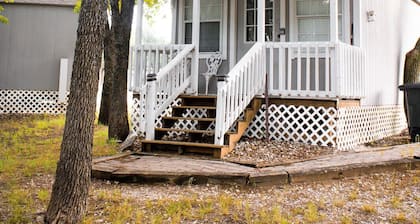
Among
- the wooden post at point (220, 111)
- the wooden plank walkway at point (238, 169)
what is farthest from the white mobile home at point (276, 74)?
the wooden plank walkway at point (238, 169)

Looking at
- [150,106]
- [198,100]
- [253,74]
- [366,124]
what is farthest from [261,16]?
→ [366,124]

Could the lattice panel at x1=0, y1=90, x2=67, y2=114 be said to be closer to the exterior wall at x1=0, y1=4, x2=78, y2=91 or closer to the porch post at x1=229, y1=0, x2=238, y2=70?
the exterior wall at x1=0, y1=4, x2=78, y2=91

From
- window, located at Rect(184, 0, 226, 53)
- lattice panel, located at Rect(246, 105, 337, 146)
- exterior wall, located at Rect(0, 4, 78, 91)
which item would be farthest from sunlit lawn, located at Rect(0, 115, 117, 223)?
window, located at Rect(184, 0, 226, 53)

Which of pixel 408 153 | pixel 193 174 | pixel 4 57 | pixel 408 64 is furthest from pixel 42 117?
pixel 408 64

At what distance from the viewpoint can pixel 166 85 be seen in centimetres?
642

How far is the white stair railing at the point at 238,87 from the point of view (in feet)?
17.1

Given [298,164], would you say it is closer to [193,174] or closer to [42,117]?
[193,174]

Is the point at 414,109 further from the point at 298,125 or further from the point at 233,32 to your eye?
the point at 233,32

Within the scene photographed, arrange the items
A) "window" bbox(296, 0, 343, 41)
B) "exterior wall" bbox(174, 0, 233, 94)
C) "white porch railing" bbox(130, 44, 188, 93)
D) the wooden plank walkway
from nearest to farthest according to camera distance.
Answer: the wooden plank walkway < "window" bbox(296, 0, 343, 41) < "white porch railing" bbox(130, 44, 188, 93) < "exterior wall" bbox(174, 0, 233, 94)

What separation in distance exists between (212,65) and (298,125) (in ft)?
8.55

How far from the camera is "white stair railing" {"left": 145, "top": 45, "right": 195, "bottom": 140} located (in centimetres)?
584

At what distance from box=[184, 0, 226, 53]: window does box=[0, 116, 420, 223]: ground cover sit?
14.7 feet

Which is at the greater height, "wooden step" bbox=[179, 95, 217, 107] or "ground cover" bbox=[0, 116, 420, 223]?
"wooden step" bbox=[179, 95, 217, 107]

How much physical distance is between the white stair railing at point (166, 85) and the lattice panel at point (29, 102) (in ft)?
24.9
